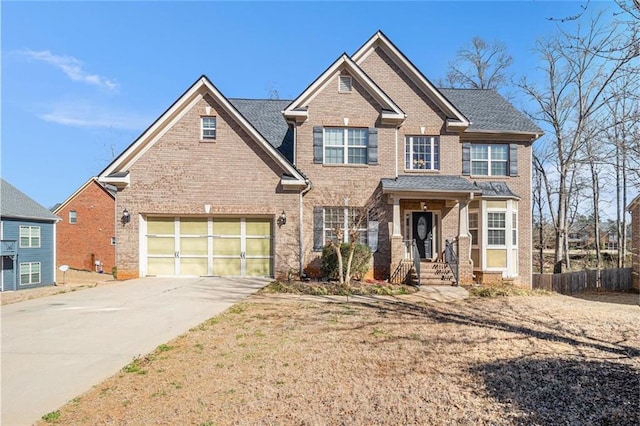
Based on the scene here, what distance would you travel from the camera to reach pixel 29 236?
87.2 ft

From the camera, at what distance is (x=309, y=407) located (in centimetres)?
423

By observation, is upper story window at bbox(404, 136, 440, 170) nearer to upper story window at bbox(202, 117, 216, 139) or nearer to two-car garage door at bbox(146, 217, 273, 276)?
two-car garage door at bbox(146, 217, 273, 276)

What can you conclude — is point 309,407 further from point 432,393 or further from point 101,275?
point 101,275

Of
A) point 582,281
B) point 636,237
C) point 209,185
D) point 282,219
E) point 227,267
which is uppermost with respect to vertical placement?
point 209,185

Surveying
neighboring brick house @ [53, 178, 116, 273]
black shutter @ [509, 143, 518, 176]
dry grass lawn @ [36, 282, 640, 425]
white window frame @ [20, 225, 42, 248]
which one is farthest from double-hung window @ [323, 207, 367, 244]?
Result: neighboring brick house @ [53, 178, 116, 273]

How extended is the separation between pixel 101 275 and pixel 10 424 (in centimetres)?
3305

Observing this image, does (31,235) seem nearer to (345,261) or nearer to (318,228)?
(318,228)

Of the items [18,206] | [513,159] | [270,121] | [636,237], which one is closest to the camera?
[513,159]

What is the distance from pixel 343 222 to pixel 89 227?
29.0 meters

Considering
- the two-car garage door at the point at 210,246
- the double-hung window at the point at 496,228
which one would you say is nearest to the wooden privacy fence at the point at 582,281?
the double-hung window at the point at 496,228

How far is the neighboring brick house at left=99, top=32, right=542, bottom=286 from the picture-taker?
15.3m

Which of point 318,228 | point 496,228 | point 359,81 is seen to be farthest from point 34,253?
point 496,228

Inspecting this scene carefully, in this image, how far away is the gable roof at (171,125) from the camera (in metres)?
15.1

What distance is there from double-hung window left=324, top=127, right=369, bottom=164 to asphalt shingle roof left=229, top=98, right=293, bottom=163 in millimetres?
1973
